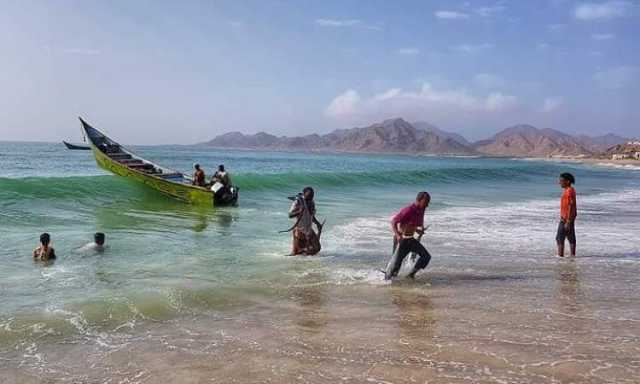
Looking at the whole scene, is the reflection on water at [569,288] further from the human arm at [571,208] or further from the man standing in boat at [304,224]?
the man standing in boat at [304,224]

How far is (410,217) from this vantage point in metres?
7.56

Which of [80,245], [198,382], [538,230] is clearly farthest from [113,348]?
[538,230]

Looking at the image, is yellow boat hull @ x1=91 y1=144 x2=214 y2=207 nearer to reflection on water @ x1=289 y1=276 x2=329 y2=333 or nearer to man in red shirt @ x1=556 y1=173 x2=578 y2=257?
reflection on water @ x1=289 y1=276 x2=329 y2=333

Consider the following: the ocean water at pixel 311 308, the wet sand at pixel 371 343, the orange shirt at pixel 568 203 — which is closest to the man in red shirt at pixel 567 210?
the orange shirt at pixel 568 203

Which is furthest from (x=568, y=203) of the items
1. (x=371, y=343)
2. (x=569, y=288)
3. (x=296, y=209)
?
(x=371, y=343)

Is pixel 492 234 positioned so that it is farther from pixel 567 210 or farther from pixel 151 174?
pixel 151 174

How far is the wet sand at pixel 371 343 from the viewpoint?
173 inches

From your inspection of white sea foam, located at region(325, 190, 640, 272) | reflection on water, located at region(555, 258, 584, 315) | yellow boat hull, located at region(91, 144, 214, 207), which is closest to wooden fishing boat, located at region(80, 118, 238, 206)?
yellow boat hull, located at region(91, 144, 214, 207)

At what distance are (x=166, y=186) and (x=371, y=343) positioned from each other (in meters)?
15.4

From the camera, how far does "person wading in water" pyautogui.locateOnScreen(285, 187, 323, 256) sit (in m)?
9.34

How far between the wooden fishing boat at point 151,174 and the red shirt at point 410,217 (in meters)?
11.3

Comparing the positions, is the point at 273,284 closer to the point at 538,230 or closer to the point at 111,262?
the point at 111,262

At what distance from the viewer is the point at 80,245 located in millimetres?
10430

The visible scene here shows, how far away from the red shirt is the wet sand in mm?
953
